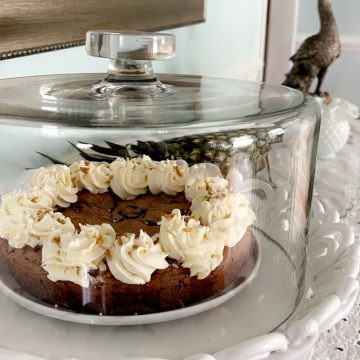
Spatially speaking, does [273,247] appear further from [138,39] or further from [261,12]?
[261,12]

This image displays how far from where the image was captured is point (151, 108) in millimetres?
401

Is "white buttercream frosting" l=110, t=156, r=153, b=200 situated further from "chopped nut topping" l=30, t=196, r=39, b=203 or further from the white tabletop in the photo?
the white tabletop

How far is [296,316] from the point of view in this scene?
41 cm

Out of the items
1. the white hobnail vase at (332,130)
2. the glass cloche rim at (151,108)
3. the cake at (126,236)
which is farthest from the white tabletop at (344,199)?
the glass cloche rim at (151,108)

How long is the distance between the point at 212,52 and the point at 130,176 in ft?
2.52

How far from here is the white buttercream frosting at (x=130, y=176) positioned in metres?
0.47

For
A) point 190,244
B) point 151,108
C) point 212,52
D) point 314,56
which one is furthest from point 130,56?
point 314,56

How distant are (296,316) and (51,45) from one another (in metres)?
0.37

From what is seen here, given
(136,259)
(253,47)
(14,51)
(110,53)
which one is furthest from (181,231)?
(253,47)

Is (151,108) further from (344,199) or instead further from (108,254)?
(344,199)

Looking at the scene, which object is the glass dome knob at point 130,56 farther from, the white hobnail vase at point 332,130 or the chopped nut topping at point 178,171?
the white hobnail vase at point 332,130

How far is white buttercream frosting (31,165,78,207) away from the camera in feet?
1.49

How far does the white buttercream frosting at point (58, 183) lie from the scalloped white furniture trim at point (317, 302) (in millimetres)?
145

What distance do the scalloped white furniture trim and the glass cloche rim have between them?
0.13 meters
